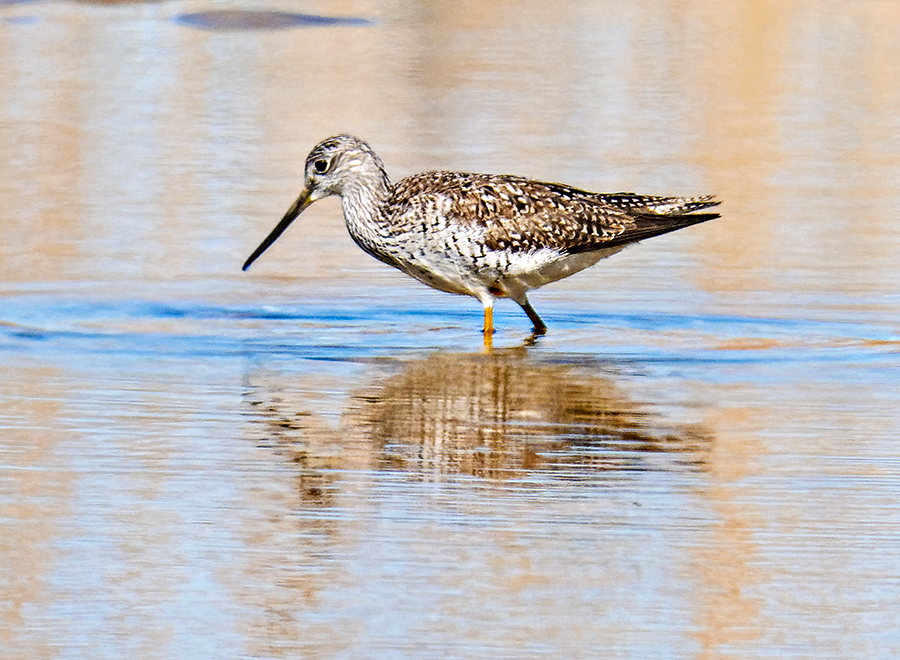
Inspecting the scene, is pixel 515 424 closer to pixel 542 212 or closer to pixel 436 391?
pixel 436 391

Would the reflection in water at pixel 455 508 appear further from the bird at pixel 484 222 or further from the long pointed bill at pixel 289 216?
the long pointed bill at pixel 289 216

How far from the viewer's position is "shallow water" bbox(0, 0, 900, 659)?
206 inches

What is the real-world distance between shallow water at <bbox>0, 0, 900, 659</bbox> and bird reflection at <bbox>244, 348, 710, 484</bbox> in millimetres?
24

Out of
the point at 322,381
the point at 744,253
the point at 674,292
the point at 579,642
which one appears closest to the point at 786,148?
the point at 744,253

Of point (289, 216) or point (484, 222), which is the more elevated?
point (484, 222)

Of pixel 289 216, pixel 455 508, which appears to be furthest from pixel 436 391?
pixel 289 216

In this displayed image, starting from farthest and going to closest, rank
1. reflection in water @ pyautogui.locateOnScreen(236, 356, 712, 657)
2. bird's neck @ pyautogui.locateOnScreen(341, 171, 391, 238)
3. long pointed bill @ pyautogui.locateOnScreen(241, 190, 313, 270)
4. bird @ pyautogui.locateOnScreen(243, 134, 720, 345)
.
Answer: long pointed bill @ pyautogui.locateOnScreen(241, 190, 313, 270) < bird's neck @ pyautogui.locateOnScreen(341, 171, 391, 238) < bird @ pyautogui.locateOnScreen(243, 134, 720, 345) < reflection in water @ pyautogui.locateOnScreen(236, 356, 712, 657)

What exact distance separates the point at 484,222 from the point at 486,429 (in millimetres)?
2484

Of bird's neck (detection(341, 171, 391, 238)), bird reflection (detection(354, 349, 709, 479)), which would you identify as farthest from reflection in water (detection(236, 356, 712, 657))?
bird's neck (detection(341, 171, 391, 238))

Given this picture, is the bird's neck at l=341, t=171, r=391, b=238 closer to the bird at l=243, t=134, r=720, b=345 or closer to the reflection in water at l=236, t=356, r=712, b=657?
the bird at l=243, t=134, r=720, b=345

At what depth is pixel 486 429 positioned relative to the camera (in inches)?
287

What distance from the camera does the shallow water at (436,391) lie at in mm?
5230

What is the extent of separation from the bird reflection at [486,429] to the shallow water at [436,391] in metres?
0.02

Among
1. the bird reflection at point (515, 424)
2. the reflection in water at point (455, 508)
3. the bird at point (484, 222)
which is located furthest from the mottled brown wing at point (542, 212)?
the reflection in water at point (455, 508)
